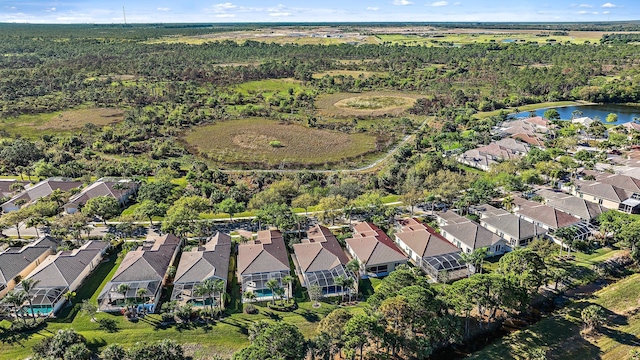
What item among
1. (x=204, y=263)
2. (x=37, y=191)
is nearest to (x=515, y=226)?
(x=204, y=263)

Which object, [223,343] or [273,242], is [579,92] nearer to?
[273,242]

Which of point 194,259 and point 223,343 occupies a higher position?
point 194,259

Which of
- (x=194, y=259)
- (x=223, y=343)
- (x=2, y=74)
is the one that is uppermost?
(x=2, y=74)

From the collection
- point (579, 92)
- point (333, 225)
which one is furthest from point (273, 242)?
point (579, 92)

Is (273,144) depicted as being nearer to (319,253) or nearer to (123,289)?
(319,253)

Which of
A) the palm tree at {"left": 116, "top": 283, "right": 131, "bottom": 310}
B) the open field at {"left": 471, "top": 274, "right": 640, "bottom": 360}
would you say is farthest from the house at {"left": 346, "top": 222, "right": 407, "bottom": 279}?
the palm tree at {"left": 116, "top": 283, "right": 131, "bottom": 310}

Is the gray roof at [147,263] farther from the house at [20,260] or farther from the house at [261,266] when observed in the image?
the house at [20,260]
